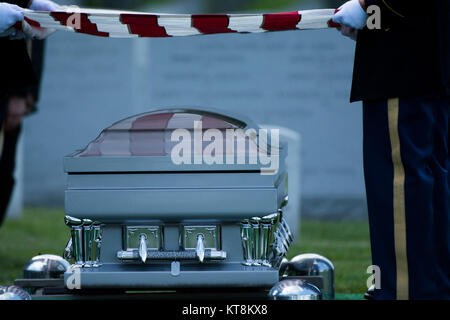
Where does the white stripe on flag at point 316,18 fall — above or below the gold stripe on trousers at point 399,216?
above

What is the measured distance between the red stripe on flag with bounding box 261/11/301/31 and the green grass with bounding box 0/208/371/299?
148 cm

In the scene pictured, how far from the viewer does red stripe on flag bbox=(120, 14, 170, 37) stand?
291 cm

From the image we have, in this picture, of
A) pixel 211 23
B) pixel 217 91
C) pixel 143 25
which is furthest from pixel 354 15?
pixel 217 91

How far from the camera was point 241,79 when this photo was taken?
8570mm

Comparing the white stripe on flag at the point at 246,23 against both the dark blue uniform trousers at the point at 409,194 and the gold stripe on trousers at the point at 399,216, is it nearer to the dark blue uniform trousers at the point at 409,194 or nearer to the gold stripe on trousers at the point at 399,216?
the dark blue uniform trousers at the point at 409,194

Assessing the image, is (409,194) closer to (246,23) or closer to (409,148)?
(409,148)

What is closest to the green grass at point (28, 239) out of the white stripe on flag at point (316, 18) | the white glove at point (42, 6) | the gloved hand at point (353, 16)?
the white glove at point (42, 6)

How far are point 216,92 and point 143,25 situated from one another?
565 centimetres

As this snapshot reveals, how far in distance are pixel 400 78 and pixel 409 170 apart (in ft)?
1.06

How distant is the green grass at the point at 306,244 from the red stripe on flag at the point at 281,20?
1477mm

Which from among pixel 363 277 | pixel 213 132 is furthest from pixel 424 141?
pixel 363 277

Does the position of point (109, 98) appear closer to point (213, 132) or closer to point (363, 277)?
point (363, 277)

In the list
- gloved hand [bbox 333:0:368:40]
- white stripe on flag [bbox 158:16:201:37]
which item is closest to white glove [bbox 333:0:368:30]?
gloved hand [bbox 333:0:368:40]

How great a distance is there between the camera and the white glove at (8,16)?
279 centimetres
